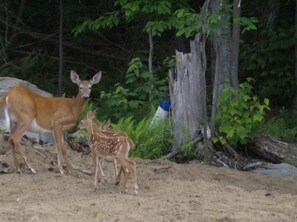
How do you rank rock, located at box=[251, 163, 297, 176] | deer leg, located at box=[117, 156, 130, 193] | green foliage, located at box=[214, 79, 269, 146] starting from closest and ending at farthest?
1. deer leg, located at box=[117, 156, 130, 193]
2. rock, located at box=[251, 163, 297, 176]
3. green foliage, located at box=[214, 79, 269, 146]

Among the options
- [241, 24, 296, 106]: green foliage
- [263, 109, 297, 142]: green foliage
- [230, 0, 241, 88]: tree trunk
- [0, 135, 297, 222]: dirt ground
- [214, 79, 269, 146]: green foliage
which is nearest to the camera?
[0, 135, 297, 222]: dirt ground

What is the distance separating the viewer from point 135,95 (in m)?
17.9

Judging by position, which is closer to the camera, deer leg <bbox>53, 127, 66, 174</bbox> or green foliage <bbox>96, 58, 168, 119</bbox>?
deer leg <bbox>53, 127, 66, 174</bbox>

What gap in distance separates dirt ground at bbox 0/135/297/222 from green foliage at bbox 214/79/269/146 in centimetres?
139

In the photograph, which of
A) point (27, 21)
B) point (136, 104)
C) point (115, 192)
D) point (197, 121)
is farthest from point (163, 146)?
point (27, 21)

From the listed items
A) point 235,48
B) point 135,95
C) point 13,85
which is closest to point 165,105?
point 235,48

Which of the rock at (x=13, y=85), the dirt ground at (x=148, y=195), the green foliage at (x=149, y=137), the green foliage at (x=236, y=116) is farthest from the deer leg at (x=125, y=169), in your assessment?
the rock at (x=13, y=85)

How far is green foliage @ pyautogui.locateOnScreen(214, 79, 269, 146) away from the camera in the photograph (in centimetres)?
1529

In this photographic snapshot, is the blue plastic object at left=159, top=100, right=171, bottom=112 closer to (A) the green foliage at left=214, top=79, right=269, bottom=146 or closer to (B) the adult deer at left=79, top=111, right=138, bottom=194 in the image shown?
(A) the green foliage at left=214, top=79, right=269, bottom=146

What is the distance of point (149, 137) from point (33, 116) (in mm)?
3078

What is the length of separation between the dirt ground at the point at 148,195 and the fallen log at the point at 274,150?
163cm

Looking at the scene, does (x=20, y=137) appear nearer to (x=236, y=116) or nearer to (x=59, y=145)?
(x=59, y=145)

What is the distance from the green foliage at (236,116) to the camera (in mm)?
15289

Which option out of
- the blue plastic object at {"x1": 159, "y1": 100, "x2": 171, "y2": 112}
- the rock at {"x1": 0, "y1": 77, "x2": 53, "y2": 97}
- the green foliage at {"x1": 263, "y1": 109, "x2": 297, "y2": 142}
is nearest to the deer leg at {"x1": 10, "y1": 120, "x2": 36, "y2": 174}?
the rock at {"x1": 0, "y1": 77, "x2": 53, "y2": 97}
